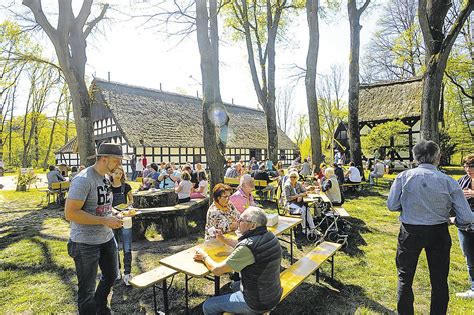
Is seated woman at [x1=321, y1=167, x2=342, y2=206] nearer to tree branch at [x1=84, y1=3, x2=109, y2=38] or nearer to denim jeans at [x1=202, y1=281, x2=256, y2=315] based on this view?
denim jeans at [x1=202, y1=281, x2=256, y2=315]

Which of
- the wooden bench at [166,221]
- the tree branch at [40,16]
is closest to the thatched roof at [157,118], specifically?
the tree branch at [40,16]

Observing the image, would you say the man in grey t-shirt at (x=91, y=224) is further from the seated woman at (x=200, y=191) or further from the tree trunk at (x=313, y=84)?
the tree trunk at (x=313, y=84)

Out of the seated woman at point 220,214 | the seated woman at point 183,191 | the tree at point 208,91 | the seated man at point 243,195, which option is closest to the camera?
the seated woman at point 220,214

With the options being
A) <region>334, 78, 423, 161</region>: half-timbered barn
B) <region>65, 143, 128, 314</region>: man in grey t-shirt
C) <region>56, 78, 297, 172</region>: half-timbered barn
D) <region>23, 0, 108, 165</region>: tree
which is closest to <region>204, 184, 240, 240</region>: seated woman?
<region>65, 143, 128, 314</region>: man in grey t-shirt

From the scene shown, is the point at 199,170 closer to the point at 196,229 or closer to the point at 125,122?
the point at 196,229

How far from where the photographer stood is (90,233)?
262 centimetres

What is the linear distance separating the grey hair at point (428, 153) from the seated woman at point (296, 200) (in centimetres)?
335

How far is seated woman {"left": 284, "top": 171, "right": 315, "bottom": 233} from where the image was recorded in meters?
5.97

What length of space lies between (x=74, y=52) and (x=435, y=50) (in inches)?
386

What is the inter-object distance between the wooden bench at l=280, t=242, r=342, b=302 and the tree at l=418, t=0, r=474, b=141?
4.62m

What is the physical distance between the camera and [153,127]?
67.6 feet

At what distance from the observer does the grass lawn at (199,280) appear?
3479mm

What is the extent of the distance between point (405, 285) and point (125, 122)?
63.9ft

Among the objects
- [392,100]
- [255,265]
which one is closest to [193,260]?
[255,265]
